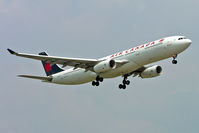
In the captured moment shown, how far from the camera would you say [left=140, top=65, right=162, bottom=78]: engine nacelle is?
205ft

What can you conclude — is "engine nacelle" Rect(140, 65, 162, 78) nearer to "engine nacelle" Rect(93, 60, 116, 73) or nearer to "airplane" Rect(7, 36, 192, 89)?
"airplane" Rect(7, 36, 192, 89)

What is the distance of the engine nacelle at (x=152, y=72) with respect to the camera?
62.6 m

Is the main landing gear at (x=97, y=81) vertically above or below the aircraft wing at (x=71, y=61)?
below

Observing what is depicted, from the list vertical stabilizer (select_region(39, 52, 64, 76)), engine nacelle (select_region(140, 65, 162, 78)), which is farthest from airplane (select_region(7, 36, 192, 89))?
vertical stabilizer (select_region(39, 52, 64, 76))

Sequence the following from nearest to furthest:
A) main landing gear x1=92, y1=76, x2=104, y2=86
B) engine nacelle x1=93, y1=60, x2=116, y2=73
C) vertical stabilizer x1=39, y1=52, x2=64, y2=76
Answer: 1. engine nacelle x1=93, y1=60, x2=116, y2=73
2. main landing gear x1=92, y1=76, x2=104, y2=86
3. vertical stabilizer x1=39, y1=52, x2=64, y2=76

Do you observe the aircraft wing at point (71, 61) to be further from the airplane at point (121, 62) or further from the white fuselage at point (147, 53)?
the white fuselage at point (147, 53)

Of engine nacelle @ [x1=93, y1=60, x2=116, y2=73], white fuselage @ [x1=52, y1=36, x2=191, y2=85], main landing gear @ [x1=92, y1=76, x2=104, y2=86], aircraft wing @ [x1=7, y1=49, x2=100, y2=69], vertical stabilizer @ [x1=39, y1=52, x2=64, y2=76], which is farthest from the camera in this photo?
vertical stabilizer @ [x1=39, y1=52, x2=64, y2=76]

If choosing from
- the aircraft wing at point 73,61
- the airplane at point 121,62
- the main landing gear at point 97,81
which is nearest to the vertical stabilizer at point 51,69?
the airplane at point 121,62

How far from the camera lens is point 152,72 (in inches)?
2463

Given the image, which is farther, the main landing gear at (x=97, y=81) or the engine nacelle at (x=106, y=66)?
the main landing gear at (x=97, y=81)

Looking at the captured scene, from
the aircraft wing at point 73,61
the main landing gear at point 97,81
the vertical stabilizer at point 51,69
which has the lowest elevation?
the main landing gear at point 97,81

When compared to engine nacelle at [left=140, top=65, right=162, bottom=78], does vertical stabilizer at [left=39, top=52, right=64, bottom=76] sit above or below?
above

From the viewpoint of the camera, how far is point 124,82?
211 ft

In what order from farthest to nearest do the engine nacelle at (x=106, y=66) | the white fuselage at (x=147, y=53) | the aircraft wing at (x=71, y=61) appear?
the engine nacelle at (x=106, y=66)
the aircraft wing at (x=71, y=61)
the white fuselage at (x=147, y=53)
